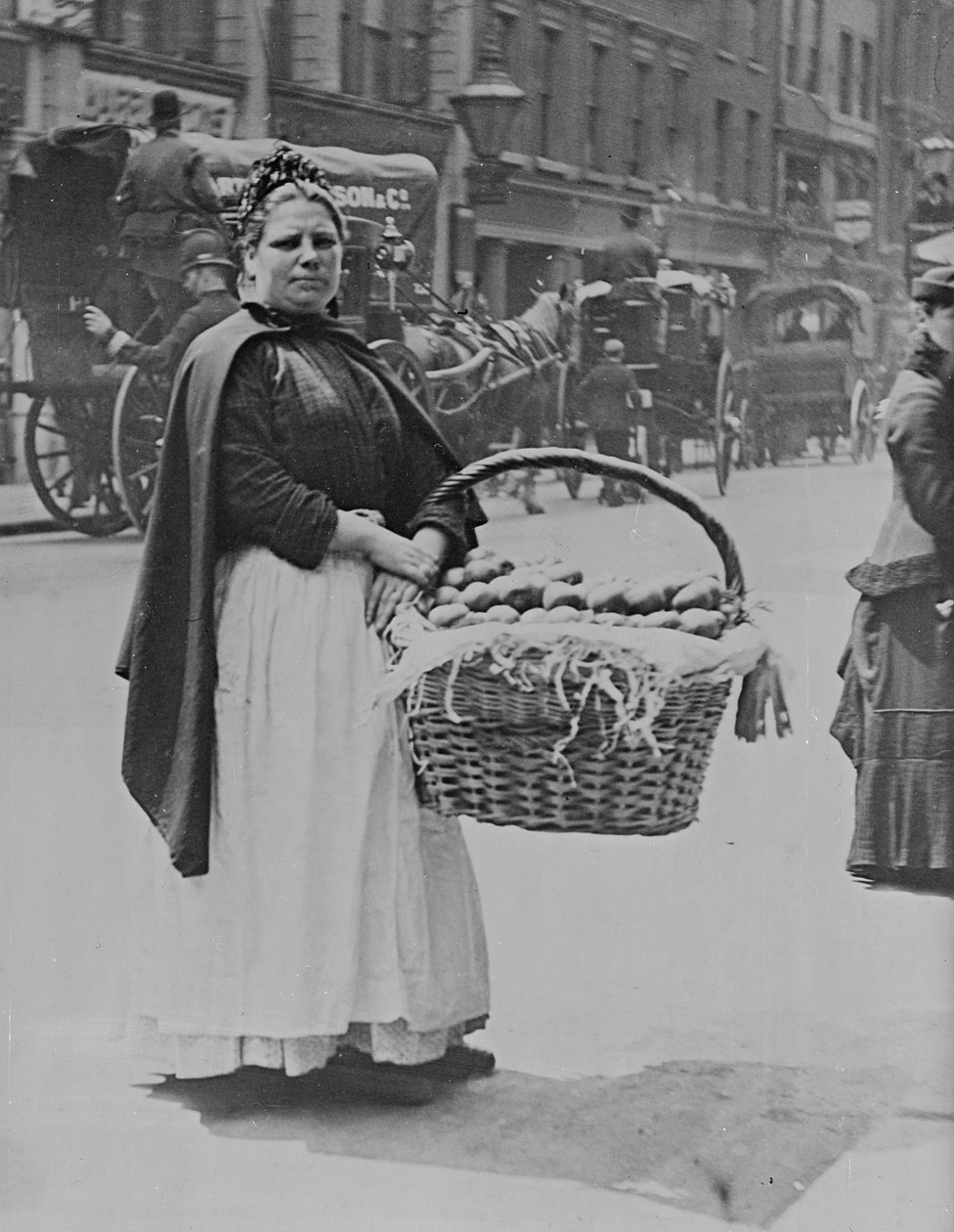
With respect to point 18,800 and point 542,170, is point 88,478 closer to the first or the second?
point 18,800

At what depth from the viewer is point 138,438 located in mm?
4223

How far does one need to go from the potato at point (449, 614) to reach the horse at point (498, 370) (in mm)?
503

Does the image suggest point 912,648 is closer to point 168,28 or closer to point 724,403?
point 724,403

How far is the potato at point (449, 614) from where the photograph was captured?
12.2 feet

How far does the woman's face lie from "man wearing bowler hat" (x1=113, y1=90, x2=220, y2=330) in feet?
0.81

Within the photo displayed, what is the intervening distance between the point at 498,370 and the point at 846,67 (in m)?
1.09

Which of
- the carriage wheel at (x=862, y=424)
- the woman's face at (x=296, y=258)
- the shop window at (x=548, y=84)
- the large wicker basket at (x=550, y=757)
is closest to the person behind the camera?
the large wicker basket at (x=550, y=757)

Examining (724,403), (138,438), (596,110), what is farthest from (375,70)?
(724,403)

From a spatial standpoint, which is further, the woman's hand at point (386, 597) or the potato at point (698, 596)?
the woman's hand at point (386, 597)

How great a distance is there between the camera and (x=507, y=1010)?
13.6 feet

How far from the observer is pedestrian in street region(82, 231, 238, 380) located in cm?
415

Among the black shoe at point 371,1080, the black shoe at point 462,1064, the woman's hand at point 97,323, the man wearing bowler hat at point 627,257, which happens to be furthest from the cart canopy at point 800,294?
the black shoe at point 371,1080

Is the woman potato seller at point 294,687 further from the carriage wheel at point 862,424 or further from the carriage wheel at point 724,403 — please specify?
the carriage wheel at point 862,424

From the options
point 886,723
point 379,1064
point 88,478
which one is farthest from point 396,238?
point 379,1064
